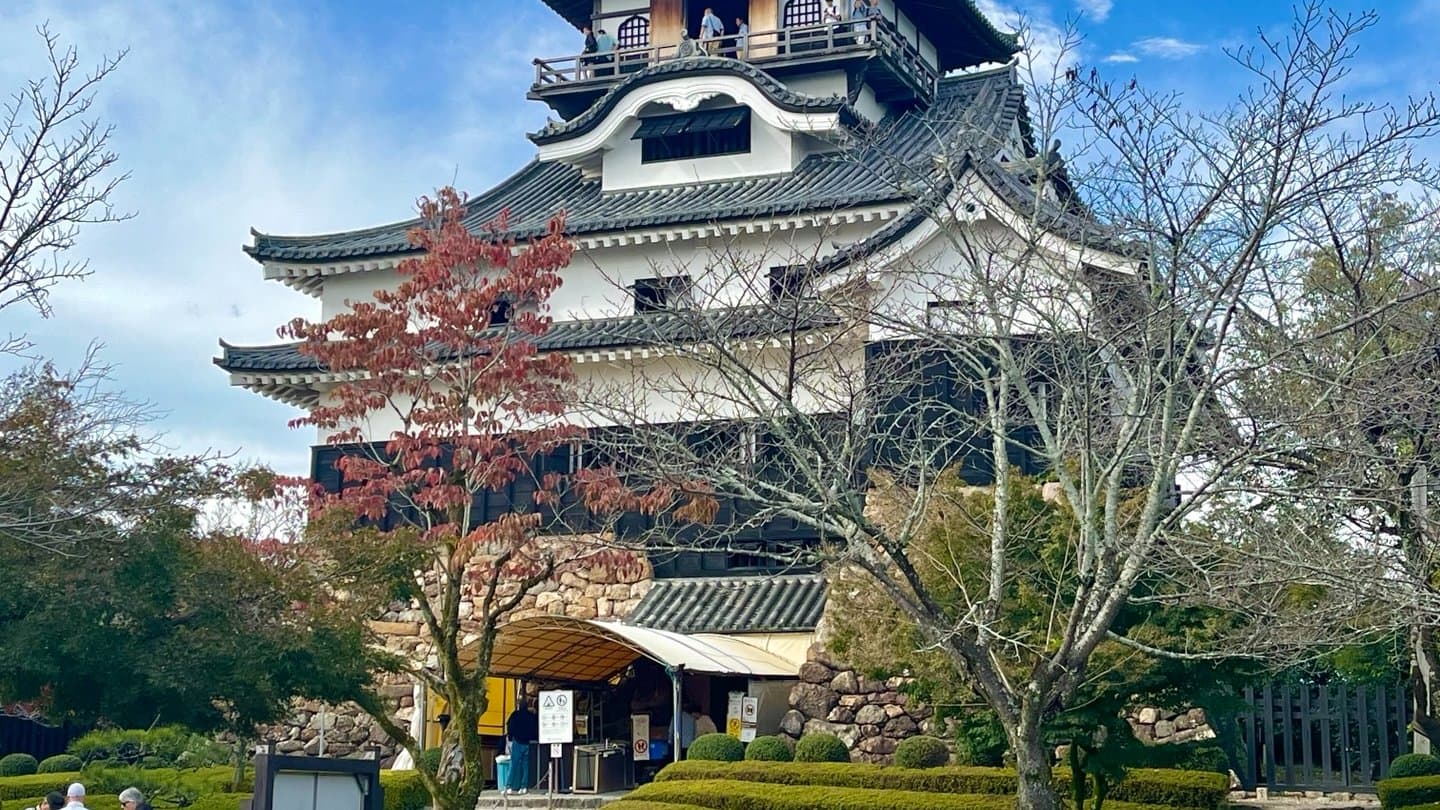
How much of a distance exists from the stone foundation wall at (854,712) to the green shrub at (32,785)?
34.6ft

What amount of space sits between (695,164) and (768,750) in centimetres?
1389

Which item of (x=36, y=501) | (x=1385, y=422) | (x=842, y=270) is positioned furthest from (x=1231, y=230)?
(x=36, y=501)

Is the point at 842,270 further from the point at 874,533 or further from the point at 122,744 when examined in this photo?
the point at 122,744

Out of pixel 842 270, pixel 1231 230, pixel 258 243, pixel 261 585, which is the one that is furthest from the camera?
pixel 258 243

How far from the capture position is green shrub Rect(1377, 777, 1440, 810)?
19656 mm

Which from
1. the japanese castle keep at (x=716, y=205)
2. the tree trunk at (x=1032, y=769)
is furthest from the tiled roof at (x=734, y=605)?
the tree trunk at (x=1032, y=769)

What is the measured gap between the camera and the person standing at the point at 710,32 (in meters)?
34.4

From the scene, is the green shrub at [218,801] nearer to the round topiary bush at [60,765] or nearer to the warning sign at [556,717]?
the warning sign at [556,717]

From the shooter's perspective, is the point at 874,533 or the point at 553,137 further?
the point at 553,137

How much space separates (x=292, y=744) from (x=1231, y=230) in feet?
69.9

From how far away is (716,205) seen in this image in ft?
99.6

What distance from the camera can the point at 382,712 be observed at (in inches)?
757

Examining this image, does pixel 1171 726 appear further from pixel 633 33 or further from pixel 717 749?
pixel 633 33

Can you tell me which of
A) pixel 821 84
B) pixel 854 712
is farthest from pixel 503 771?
pixel 821 84
